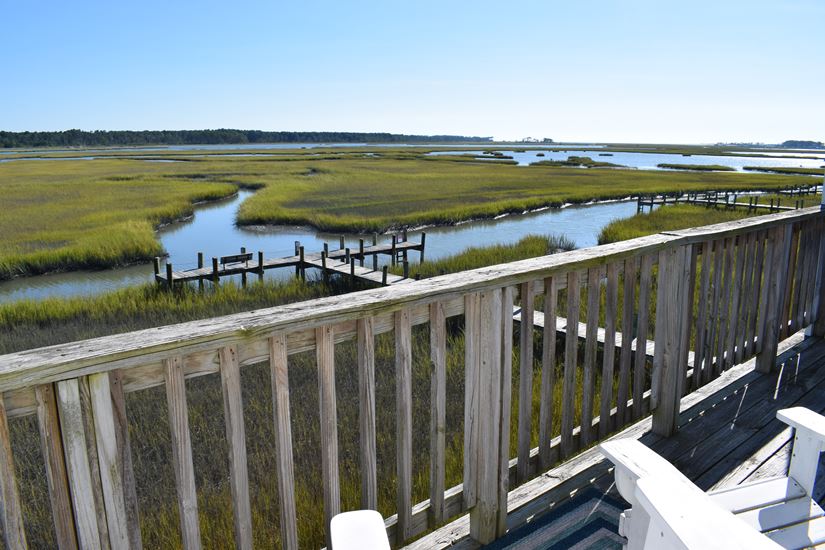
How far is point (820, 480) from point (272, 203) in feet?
97.6

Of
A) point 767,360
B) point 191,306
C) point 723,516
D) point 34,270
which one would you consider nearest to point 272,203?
point 34,270

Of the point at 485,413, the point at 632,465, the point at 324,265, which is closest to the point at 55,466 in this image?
the point at 632,465

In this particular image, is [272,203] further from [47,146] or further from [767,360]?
[47,146]

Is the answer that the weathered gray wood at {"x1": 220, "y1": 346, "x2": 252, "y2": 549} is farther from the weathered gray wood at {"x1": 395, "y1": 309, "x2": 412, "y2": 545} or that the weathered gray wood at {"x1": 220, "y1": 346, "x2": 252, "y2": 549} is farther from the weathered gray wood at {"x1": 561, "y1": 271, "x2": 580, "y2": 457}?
the weathered gray wood at {"x1": 561, "y1": 271, "x2": 580, "y2": 457}

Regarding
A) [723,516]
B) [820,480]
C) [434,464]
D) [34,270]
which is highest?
[723,516]

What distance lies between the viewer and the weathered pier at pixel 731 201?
28.7 metres

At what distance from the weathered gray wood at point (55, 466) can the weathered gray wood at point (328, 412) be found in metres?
0.79

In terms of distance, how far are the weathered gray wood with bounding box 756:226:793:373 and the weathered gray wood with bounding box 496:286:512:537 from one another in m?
2.95

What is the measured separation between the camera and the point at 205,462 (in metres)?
5.41

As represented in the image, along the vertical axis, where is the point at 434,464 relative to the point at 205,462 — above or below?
above

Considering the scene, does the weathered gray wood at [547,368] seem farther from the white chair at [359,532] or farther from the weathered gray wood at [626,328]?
the white chair at [359,532]

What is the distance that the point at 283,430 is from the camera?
207 centimetres

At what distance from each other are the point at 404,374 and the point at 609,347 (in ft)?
4.46

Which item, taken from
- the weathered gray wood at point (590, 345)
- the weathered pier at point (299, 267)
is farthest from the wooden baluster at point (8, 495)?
the weathered pier at point (299, 267)
